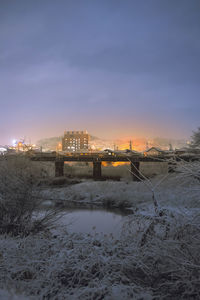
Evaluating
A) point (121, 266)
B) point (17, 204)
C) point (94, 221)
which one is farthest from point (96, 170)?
point (121, 266)

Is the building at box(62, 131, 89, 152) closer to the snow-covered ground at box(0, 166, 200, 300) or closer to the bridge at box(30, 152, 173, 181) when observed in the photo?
the bridge at box(30, 152, 173, 181)

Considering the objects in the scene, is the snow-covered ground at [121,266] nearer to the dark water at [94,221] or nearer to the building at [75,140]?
the dark water at [94,221]

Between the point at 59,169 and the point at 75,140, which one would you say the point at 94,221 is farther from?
the point at 75,140

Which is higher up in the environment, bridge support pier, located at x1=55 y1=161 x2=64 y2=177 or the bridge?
the bridge

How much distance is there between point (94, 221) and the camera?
16141 millimetres

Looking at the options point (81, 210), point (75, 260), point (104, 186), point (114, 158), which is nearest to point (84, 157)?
point (114, 158)

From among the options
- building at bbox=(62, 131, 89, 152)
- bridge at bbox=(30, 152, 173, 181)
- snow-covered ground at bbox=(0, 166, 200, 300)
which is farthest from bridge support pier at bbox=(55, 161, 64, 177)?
building at bbox=(62, 131, 89, 152)

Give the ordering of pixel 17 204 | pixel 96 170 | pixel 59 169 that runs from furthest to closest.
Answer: pixel 59 169 < pixel 96 170 < pixel 17 204

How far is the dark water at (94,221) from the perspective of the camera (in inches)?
524

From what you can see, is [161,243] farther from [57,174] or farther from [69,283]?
[57,174]

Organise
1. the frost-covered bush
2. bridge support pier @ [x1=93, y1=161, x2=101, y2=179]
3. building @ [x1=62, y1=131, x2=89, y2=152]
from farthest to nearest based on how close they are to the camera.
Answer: building @ [x1=62, y1=131, x2=89, y2=152], bridge support pier @ [x1=93, y1=161, x2=101, y2=179], the frost-covered bush

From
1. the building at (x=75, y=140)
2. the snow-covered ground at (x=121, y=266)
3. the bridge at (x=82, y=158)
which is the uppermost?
the building at (x=75, y=140)

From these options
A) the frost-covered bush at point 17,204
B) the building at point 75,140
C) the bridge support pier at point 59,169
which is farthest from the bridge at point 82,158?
the building at point 75,140

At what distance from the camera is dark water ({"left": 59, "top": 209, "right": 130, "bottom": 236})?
13307 mm
